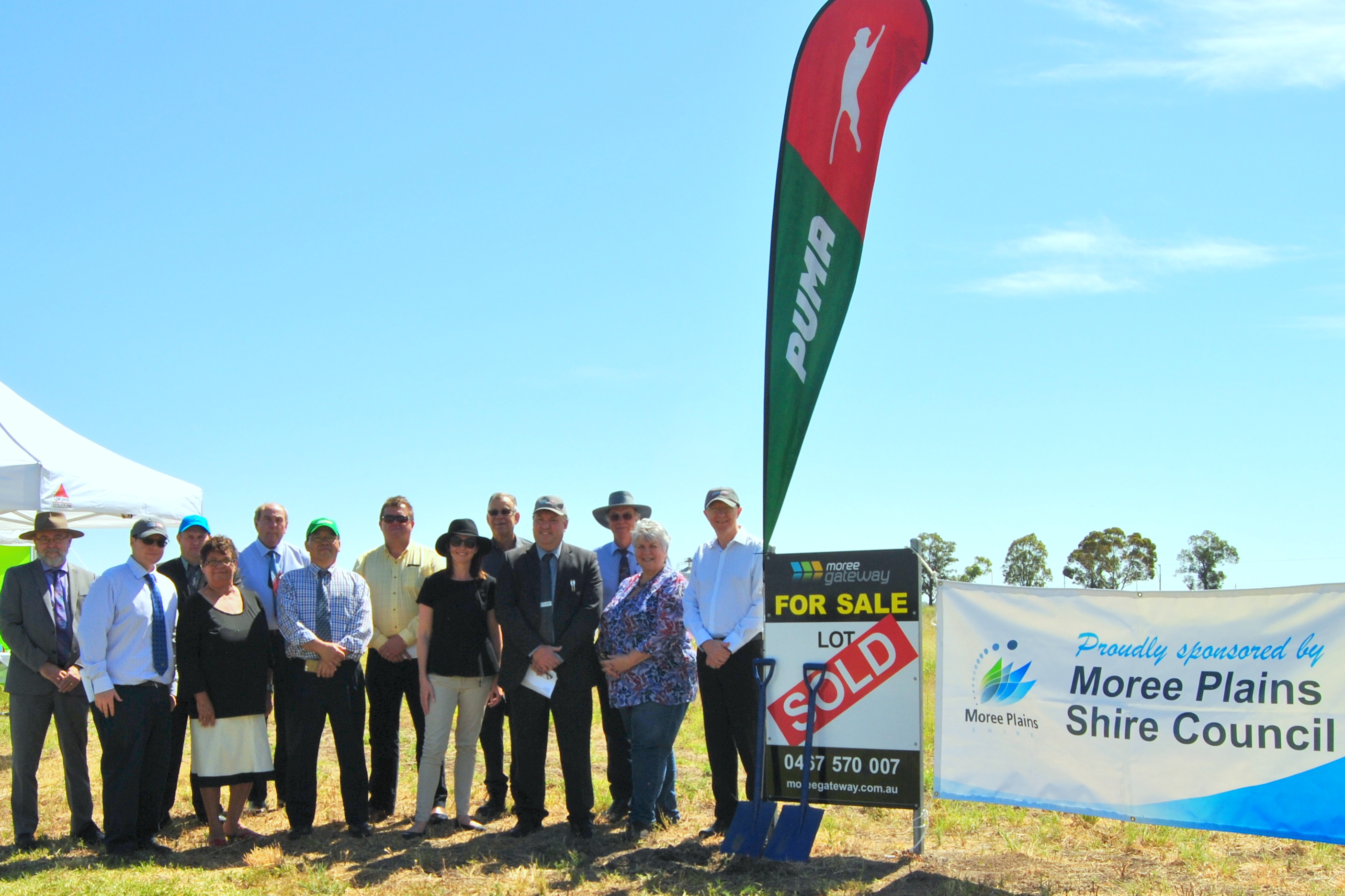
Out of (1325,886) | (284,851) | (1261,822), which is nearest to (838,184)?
(1261,822)

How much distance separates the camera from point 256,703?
6.35 m

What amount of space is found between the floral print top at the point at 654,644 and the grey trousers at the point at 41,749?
131 inches

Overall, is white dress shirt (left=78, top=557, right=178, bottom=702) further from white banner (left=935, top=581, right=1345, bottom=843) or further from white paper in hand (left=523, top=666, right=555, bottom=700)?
white banner (left=935, top=581, right=1345, bottom=843)

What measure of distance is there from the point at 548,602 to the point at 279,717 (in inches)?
78.9

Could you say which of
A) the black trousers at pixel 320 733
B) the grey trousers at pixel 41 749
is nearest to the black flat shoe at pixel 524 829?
the black trousers at pixel 320 733

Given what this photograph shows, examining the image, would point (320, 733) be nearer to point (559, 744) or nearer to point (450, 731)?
point (450, 731)

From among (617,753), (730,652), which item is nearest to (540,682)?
(617,753)

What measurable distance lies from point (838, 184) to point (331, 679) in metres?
4.16

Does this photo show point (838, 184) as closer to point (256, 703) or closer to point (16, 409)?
point (256, 703)

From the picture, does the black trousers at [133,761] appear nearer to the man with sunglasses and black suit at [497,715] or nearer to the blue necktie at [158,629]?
the blue necktie at [158,629]

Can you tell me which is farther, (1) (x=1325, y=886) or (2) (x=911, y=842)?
(2) (x=911, y=842)

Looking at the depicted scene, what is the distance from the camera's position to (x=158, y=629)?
6.20 m

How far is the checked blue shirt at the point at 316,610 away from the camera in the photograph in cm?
636

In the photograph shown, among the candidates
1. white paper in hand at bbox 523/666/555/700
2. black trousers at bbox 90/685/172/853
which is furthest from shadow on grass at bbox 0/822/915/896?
white paper in hand at bbox 523/666/555/700
